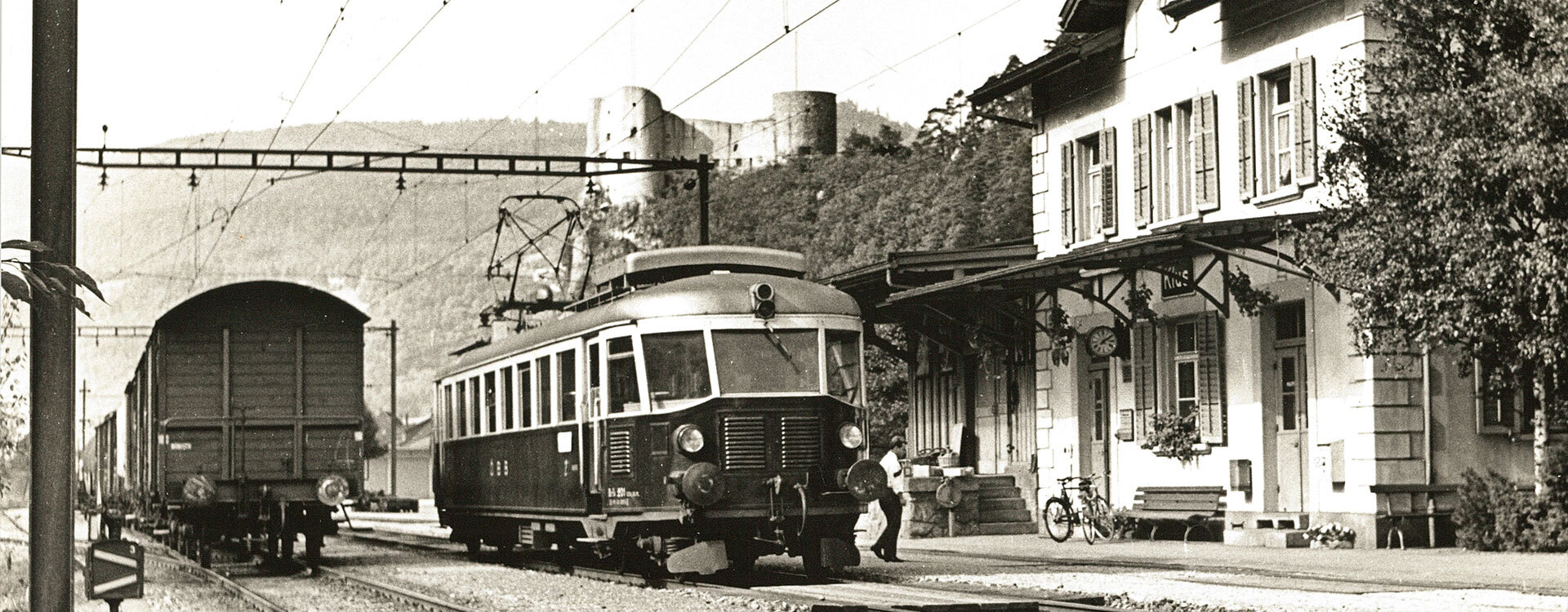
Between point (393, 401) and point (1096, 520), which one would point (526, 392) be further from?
point (393, 401)

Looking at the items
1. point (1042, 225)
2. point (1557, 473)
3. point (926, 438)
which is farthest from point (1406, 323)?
point (926, 438)

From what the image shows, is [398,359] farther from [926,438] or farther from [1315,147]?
[1315,147]

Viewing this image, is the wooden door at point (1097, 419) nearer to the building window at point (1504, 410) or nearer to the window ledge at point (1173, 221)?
the window ledge at point (1173, 221)

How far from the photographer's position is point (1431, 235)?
18781 mm

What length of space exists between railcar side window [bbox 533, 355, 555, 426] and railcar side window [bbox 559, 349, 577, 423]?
49 cm

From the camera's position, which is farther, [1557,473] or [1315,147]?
[1315,147]

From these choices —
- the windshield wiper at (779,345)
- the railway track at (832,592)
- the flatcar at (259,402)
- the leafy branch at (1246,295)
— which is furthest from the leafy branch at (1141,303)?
the flatcar at (259,402)

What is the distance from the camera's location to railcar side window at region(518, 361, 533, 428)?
20688 millimetres

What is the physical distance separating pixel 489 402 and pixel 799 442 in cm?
665

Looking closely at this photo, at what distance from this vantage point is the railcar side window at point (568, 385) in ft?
62.1

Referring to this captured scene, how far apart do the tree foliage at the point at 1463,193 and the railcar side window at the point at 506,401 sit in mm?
8517

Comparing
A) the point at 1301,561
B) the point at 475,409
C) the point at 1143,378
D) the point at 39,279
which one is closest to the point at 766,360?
the point at 1301,561

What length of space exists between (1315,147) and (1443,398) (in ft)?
10.2

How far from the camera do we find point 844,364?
18.1 m
